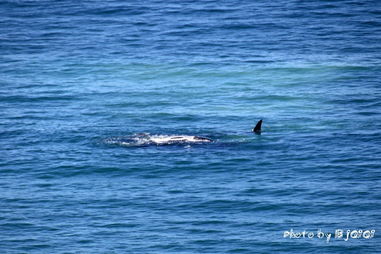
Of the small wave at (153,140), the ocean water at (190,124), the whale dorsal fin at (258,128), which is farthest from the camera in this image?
the whale dorsal fin at (258,128)

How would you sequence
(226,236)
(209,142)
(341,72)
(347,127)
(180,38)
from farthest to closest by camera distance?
(180,38) < (341,72) < (347,127) < (209,142) < (226,236)

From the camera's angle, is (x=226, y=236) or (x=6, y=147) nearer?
(x=226, y=236)

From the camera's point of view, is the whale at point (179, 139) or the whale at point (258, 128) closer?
the whale at point (179, 139)

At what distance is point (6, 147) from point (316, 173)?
66.4ft

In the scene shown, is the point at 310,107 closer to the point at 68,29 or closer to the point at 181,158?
the point at 181,158

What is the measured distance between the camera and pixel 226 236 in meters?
40.2

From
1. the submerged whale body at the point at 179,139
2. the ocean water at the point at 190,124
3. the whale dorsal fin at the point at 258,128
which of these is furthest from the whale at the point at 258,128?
the submerged whale body at the point at 179,139

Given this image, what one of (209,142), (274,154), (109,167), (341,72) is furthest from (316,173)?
(341,72)

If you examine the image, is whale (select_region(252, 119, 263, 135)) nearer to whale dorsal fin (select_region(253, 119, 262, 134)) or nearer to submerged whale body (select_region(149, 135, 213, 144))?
whale dorsal fin (select_region(253, 119, 262, 134))

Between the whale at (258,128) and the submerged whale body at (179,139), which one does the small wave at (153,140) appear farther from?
the whale at (258,128)

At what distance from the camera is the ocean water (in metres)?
41.4

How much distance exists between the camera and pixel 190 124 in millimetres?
57719

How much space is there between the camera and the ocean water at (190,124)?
41.4m

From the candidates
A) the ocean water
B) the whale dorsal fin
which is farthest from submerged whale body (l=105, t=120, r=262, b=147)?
the ocean water
